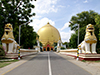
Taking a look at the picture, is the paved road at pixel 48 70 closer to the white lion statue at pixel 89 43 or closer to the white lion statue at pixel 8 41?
the white lion statue at pixel 89 43

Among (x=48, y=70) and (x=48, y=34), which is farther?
(x=48, y=34)

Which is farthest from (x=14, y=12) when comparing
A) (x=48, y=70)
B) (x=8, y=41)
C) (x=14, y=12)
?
(x=48, y=70)

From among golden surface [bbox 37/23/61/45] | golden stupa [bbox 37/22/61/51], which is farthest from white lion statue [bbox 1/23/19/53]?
golden surface [bbox 37/23/61/45]

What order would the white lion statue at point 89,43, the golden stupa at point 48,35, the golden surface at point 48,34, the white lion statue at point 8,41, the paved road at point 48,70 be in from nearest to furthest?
the paved road at point 48,70
the white lion statue at point 89,43
the white lion statue at point 8,41
the golden stupa at point 48,35
the golden surface at point 48,34

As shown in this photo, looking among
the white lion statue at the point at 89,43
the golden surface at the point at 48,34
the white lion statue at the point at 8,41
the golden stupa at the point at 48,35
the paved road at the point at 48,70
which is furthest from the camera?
the golden surface at the point at 48,34

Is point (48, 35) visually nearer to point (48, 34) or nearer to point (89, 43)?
point (48, 34)

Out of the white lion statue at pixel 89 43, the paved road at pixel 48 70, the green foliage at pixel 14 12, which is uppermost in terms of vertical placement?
the green foliage at pixel 14 12

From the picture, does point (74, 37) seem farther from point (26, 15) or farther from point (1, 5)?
point (1, 5)

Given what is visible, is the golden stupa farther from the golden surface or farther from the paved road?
the paved road

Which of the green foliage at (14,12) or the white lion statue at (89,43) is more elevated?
the green foliage at (14,12)

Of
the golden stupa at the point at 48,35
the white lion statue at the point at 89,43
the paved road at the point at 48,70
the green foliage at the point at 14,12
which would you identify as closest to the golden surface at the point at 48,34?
the golden stupa at the point at 48,35

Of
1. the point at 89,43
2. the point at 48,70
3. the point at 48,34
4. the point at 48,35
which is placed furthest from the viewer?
the point at 48,34

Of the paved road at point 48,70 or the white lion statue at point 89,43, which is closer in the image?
the paved road at point 48,70

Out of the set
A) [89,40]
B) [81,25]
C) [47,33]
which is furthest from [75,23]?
[47,33]
